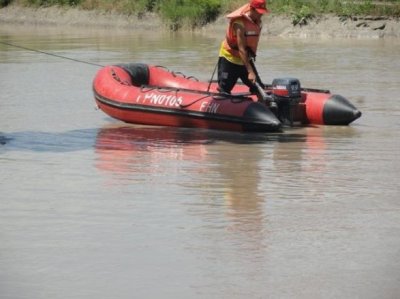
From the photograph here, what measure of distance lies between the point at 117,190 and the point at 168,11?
27.1 meters

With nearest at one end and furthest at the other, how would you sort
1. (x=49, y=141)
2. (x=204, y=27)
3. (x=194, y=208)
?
(x=194, y=208), (x=49, y=141), (x=204, y=27)

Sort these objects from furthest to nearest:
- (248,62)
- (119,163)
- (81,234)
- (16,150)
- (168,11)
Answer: (168,11), (248,62), (16,150), (119,163), (81,234)

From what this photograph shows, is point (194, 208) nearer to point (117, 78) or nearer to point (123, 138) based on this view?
point (123, 138)

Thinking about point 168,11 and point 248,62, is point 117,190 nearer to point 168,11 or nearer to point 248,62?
point 248,62

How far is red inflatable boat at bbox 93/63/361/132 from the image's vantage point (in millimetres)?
11484

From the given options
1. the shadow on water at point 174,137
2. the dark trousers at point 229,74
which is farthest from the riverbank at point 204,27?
the shadow on water at point 174,137

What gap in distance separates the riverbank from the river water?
47.8 ft

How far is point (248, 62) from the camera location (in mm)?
11523

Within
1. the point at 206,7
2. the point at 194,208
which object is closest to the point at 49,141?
the point at 194,208

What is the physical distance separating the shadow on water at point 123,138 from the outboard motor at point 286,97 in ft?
1.21

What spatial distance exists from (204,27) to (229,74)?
879 inches

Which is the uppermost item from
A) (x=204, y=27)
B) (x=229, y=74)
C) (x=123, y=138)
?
(x=229, y=74)

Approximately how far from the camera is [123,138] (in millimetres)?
11594

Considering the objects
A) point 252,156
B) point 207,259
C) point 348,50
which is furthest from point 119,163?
point 348,50
